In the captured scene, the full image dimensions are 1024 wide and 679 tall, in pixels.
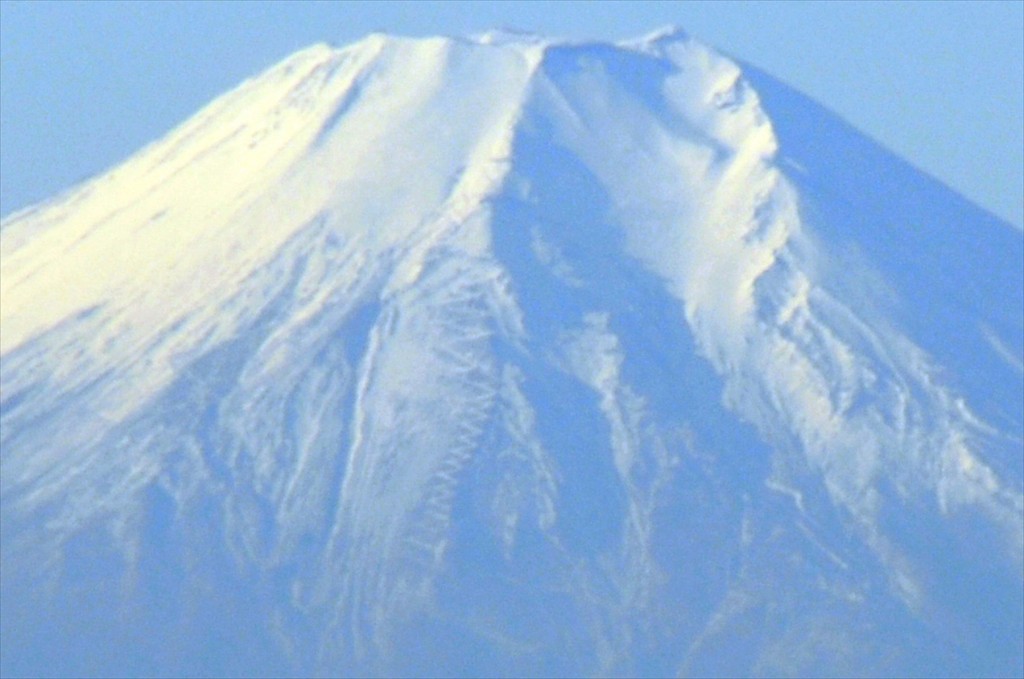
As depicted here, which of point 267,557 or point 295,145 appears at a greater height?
point 295,145

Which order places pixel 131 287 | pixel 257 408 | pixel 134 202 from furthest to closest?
pixel 134 202
pixel 131 287
pixel 257 408

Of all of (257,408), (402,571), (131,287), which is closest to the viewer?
(402,571)

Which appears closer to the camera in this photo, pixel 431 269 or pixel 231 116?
pixel 431 269

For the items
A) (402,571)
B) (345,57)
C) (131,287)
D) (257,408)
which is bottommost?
(402,571)

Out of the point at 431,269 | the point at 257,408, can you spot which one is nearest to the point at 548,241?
the point at 431,269

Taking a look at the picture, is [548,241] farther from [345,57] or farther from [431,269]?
[345,57]

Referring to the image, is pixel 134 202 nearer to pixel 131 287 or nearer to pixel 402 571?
pixel 131 287
